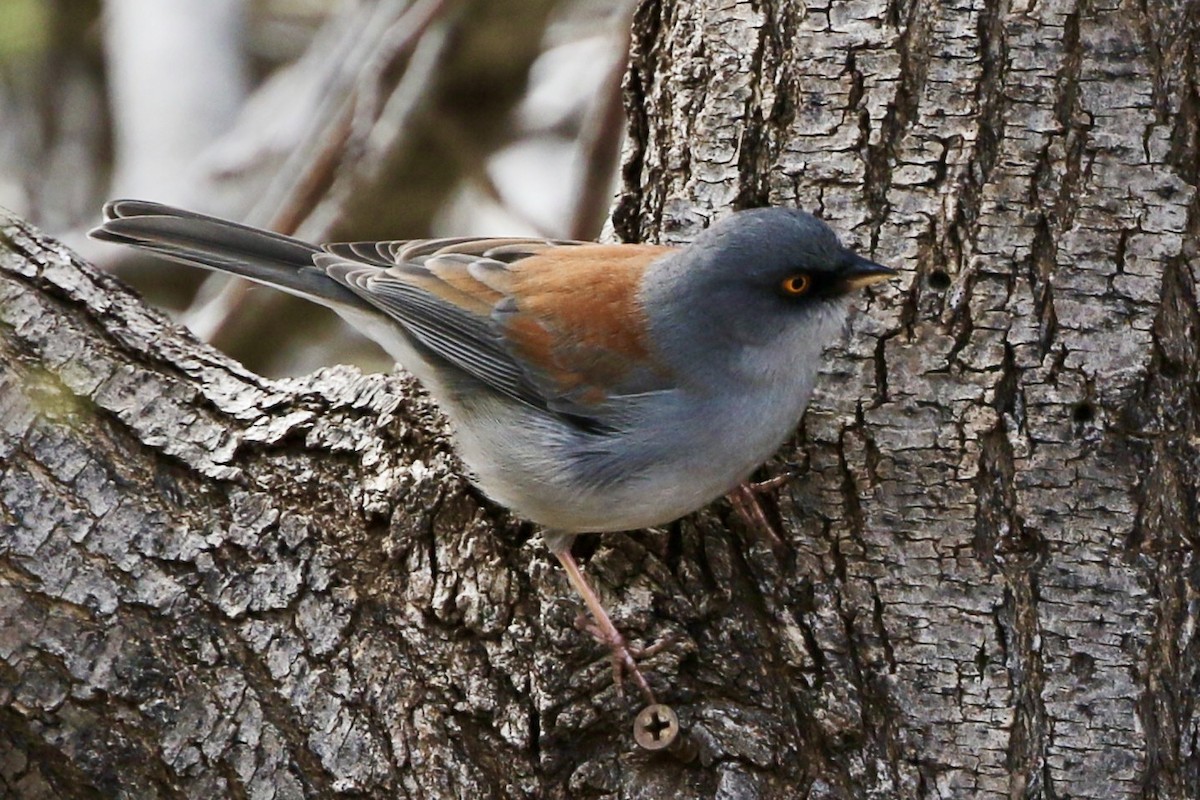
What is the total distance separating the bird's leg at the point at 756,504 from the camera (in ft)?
10.4

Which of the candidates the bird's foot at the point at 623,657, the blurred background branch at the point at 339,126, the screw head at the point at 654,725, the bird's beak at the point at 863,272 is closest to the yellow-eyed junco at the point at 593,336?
the bird's beak at the point at 863,272

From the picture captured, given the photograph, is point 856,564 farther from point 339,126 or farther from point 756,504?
point 339,126

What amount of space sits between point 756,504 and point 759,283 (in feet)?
2.25

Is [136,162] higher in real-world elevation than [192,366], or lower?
higher

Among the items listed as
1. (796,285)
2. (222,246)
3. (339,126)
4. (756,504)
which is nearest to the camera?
(756,504)

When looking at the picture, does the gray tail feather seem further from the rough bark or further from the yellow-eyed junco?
the rough bark

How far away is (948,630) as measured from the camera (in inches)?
118

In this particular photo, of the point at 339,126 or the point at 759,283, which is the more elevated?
the point at 339,126

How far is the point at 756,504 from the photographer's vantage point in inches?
127

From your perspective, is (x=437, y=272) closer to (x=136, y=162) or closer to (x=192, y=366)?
(x=192, y=366)

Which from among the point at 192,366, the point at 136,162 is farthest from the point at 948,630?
the point at 136,162

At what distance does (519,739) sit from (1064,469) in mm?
1296

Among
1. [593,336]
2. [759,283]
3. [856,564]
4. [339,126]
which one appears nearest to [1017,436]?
[856,564]

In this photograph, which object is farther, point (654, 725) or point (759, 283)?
point (759, 283)
